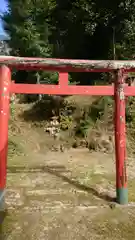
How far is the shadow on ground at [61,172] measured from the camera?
4.21 metres

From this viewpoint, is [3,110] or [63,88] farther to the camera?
[63,88]

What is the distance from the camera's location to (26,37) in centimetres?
1345

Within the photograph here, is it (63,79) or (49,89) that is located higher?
(63,79)

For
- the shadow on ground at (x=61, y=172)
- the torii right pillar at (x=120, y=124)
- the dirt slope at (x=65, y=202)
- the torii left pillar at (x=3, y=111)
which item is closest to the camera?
the dirt slope at (x=65, y=202)

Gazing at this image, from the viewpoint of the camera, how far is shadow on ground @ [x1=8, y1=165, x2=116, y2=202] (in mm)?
4209

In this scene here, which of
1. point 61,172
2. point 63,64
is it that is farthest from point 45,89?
point 61,172

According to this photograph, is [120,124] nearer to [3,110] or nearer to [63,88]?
[63,88]

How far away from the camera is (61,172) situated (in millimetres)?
5840

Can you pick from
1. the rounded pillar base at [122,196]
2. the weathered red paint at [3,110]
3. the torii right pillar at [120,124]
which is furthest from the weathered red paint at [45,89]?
the rounded pillar base at [122,196]

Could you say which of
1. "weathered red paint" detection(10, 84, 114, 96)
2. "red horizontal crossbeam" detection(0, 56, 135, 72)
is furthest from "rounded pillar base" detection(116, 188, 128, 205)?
"red horizontal crossbeam" detection(0, 56, 135, 72)

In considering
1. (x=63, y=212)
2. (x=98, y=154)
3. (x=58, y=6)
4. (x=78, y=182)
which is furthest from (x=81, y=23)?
(x=63, y=212)

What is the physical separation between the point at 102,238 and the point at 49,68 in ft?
7.53

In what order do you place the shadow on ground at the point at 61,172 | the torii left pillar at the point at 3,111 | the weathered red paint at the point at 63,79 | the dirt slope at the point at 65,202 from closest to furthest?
1. the dirt slope at the point at 65,202
2. the torii left pillar at the point at 3,111
3. the weathered red paint at the point at 63,79
4. the shadow on ground at the point at 61,172

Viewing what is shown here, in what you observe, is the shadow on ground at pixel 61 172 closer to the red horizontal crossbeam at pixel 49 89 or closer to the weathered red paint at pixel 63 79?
the red horizontal crossbeam at pixel 49 89
